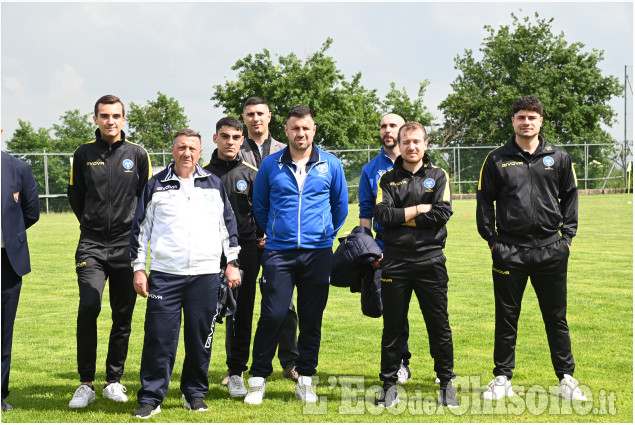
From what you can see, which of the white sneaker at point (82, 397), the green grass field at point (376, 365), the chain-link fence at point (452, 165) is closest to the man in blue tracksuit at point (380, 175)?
the green grass field at point (376, 365)

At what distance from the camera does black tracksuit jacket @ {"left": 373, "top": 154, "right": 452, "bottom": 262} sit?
5.46 meters

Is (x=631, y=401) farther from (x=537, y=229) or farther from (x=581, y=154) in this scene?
(x=581, y=154)

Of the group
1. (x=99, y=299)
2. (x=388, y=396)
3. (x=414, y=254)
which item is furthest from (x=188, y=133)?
(x=388, y=396)

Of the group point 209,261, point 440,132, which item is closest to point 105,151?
point 209,261

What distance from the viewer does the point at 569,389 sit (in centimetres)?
558

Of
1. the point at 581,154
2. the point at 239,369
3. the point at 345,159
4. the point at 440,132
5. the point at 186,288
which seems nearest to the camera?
the point at 186,288

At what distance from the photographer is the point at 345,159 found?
38.4m

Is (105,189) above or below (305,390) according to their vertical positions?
above

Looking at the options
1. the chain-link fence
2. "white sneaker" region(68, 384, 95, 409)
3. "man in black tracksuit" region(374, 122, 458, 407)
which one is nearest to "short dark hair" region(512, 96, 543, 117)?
"man in black tracksuit" region(374, 122, 458, 407)

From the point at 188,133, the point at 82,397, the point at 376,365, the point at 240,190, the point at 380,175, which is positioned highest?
the point at 188,133

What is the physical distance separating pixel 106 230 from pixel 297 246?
1.48 meters

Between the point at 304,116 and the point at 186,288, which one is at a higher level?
the point at 304,116

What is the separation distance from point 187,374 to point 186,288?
656mm

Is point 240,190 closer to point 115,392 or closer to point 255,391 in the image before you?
point 255,391
